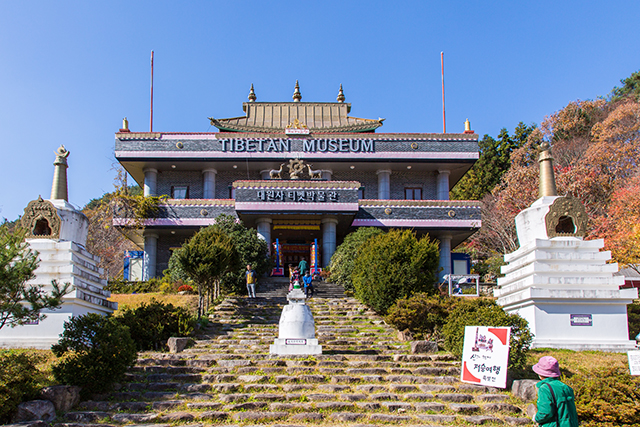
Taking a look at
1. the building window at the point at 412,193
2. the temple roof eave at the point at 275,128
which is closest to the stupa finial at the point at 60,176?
the temple roof eave at the point at 275,128

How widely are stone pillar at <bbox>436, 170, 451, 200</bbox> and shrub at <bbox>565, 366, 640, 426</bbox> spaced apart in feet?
84.2

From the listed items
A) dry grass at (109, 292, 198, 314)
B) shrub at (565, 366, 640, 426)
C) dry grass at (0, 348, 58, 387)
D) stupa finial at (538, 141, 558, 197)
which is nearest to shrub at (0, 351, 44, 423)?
dry grass at (0, 348, 58, 387)

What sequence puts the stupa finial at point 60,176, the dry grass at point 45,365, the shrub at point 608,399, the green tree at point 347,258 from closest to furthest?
the shrub at point 608,399
the dry grass at point 45,365
the stupa finial at point 60,176
the green tree at point 347,258

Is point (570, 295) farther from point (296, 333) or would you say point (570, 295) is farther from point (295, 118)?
point (295, 118)

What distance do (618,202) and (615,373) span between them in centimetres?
2055

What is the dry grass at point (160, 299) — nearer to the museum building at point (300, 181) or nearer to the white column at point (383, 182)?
the museum building at point (300, 181)

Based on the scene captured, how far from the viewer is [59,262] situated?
55.8 feet

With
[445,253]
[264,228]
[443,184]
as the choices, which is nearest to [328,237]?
[264,228]

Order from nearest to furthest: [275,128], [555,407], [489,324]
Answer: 1. [555,407]
2. [489,324]
3. [275,128]

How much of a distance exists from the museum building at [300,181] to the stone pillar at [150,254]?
0.06 metres

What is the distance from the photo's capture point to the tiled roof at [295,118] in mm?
36375

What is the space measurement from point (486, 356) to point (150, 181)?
27670 millimetres

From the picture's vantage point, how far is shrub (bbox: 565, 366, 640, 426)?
9.12 metres

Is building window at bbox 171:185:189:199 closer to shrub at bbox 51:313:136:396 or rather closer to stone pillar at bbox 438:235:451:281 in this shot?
stone pillar at bbox 438:235:451:281
